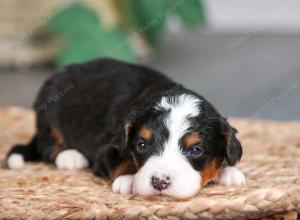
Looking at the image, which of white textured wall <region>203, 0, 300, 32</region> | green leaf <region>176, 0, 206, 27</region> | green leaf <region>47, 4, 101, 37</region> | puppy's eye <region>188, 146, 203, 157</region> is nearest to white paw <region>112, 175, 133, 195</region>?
puppy's eye <region>188, 146, 203, 157</region>

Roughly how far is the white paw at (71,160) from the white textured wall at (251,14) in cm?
655

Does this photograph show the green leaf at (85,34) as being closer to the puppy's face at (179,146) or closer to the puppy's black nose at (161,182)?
the puppy's face at (179,146)

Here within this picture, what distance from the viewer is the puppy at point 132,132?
10.4 feet

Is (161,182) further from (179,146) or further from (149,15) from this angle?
(149,15)

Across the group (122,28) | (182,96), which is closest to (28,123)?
(182,96)

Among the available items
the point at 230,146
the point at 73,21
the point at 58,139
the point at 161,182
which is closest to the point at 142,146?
the point at 161,182

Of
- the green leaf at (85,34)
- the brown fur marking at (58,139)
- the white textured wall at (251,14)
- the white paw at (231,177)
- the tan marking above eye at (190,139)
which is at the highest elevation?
the white textured wall at (251,14)

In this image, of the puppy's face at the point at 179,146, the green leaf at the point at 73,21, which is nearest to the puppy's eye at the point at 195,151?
the puppy's face at the point at 179,146

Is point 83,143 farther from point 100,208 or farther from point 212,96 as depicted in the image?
point 212,96

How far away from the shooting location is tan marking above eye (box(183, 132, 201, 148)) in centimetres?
323

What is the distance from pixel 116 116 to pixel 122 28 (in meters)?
4.54

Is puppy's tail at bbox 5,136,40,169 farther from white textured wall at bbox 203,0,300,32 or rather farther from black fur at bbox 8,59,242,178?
white textured wall at bbox 203,0,300,32

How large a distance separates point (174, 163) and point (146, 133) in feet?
0.76

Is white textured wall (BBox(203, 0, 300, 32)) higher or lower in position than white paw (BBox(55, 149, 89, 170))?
higher
